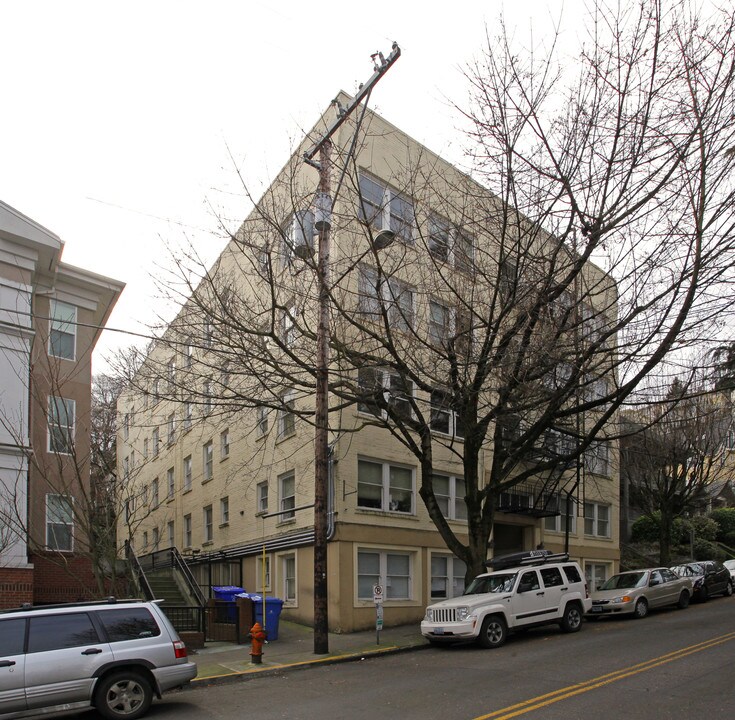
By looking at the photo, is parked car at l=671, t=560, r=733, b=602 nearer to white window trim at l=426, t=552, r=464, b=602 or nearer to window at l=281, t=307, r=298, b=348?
white window trim at l=426, t=552, r=464, b=602

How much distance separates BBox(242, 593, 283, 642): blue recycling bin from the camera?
17.2m

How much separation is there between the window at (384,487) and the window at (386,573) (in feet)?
4.31

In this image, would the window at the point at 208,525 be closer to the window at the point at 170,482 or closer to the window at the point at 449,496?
the window at the point at 170,482

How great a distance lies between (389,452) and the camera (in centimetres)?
2175

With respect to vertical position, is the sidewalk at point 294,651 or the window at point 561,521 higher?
the window at point 561,521

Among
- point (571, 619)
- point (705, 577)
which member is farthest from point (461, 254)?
point (705, 577)

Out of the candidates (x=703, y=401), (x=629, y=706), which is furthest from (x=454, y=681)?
(x=703, y=401)

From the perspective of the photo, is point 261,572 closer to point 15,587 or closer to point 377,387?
point 15,587

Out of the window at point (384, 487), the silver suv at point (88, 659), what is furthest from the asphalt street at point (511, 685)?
the window at point (384, 487)

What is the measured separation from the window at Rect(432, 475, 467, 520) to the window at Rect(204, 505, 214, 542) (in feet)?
32.5

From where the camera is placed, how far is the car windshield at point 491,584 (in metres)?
16.0

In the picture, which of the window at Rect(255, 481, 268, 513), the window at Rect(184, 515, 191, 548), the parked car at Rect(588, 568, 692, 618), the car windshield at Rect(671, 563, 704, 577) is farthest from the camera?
the window at Rect(184, 515, 191, 548)

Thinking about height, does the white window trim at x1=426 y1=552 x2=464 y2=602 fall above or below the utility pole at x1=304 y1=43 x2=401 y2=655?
below

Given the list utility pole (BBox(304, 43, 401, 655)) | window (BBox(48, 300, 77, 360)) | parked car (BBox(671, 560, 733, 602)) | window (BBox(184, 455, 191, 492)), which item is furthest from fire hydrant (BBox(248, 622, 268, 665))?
window (BBox(184, 455, 191, 492))
